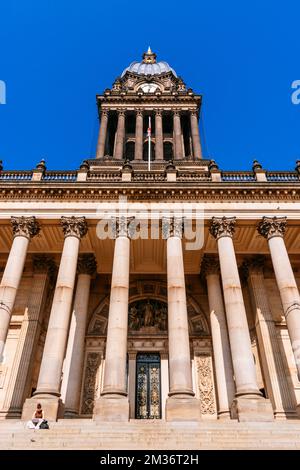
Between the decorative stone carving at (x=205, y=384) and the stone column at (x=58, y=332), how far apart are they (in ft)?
31.3

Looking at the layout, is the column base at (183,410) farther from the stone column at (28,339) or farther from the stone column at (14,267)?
the stone column at (28,339)

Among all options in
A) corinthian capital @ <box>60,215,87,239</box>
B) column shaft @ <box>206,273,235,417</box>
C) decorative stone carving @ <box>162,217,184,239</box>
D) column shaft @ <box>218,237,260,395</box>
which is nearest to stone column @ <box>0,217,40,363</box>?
corinthian capital @ <box>60,215,87,239</box>

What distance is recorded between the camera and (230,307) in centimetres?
1767

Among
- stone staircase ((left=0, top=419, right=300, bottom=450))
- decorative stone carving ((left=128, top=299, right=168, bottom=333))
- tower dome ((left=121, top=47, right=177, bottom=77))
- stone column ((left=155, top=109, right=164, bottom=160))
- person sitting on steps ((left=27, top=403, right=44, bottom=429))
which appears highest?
tower dome ((left=121, top=47, right=177, bottom=77))

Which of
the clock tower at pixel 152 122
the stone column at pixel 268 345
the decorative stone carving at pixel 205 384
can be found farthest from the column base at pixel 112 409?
the clock tower at pixel 152 122

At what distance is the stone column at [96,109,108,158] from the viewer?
36737 mm

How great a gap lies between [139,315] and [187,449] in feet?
50.0

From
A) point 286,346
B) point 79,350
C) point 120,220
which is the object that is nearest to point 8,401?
point 79,350

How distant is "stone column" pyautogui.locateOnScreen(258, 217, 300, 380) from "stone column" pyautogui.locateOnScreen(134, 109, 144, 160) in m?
18.9

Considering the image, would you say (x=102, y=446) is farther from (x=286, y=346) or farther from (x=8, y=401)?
(x=286, y=346)

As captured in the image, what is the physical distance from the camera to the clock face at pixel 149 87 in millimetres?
45428

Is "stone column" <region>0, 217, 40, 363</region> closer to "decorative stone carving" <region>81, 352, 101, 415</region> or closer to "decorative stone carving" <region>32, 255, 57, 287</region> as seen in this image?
"decorative stone carving" <region>32, 255, 57, 287</region>

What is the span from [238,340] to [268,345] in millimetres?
5547

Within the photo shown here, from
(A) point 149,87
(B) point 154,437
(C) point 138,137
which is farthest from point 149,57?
(B) point 154,437
